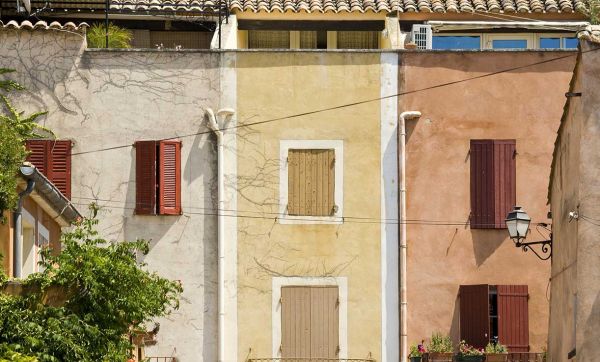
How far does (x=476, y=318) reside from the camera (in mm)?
40188

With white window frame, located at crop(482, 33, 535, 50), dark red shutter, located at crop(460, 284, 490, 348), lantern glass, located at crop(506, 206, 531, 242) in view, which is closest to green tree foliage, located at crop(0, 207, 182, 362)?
lantern glass, located at crop(506, 206, 531, 242)

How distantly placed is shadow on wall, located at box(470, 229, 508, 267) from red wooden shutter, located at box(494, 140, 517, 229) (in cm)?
16

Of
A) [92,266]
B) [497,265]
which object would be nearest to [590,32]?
[92,266]

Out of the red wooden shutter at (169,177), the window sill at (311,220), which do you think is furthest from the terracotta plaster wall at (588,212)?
the red wooden shutter at (169,177)

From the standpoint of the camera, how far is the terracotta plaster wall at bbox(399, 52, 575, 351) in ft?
133

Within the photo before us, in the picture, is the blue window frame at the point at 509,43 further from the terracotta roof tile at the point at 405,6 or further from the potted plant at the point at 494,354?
Answer: the potted plant at the point at 494,354

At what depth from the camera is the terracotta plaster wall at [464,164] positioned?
133 ft

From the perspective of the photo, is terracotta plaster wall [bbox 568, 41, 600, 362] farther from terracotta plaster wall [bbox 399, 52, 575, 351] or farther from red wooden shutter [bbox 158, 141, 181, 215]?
red wooden shutter [bbox 158, 141, 181, 215]

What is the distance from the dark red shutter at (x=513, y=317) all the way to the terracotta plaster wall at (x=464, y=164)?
5.6 inches

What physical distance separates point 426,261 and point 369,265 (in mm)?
1096

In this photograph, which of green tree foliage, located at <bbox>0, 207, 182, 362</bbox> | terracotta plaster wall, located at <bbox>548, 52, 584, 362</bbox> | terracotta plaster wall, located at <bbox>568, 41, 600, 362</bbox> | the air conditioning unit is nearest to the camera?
terracotta plaster wall, located at <bbox>568, 41, 600, 362</bbox>

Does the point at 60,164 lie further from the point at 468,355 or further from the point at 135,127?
the point at 468,355

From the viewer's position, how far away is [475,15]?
44469mm

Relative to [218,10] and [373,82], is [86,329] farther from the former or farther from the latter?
[218,10]
